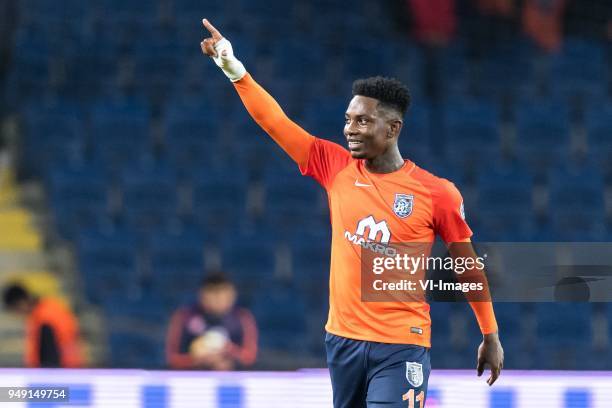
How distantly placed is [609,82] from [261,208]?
369cm

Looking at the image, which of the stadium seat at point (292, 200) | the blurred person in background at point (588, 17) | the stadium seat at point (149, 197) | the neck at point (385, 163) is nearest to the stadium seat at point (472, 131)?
the stadium seat at point (292, 200)

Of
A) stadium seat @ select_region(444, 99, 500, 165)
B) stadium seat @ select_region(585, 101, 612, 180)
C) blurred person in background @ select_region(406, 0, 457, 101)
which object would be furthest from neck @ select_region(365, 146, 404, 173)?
blurred person in background @ select_region(406, 0, 457, 101)

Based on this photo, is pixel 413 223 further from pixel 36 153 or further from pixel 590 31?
pixel 590 31

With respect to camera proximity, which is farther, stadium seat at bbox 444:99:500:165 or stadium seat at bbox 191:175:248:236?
stadium seat at bbox 444:99:500:165

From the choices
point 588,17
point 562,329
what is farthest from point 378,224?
point 588,17

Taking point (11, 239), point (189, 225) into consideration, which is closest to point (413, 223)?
point (189, 225)

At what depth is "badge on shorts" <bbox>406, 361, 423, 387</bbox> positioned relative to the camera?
4129mm

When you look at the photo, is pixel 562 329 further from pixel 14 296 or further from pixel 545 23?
pixel 14 296

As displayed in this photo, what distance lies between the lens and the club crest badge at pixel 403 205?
4191mm

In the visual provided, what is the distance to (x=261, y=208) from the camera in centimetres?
936

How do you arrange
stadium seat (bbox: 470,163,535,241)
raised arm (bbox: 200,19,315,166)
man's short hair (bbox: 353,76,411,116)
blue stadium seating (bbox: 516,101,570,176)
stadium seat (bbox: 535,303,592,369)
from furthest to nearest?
1. blue stadium seating (bbox: 516,101,570,176)
2. stadium seat (bbox: 470,163,535,241)
3. stadium seat (bbox: 535,303,592,369)
4. raised arm (bbox: 200,19,315,166)
5. man's short hair (bbox: 353,76,411,116)

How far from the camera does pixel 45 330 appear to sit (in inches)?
267

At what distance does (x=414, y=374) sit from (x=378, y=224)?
0.54 meters

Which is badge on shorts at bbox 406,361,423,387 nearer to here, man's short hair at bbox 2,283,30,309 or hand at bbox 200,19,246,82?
hand at bbox 200,19,246,82
